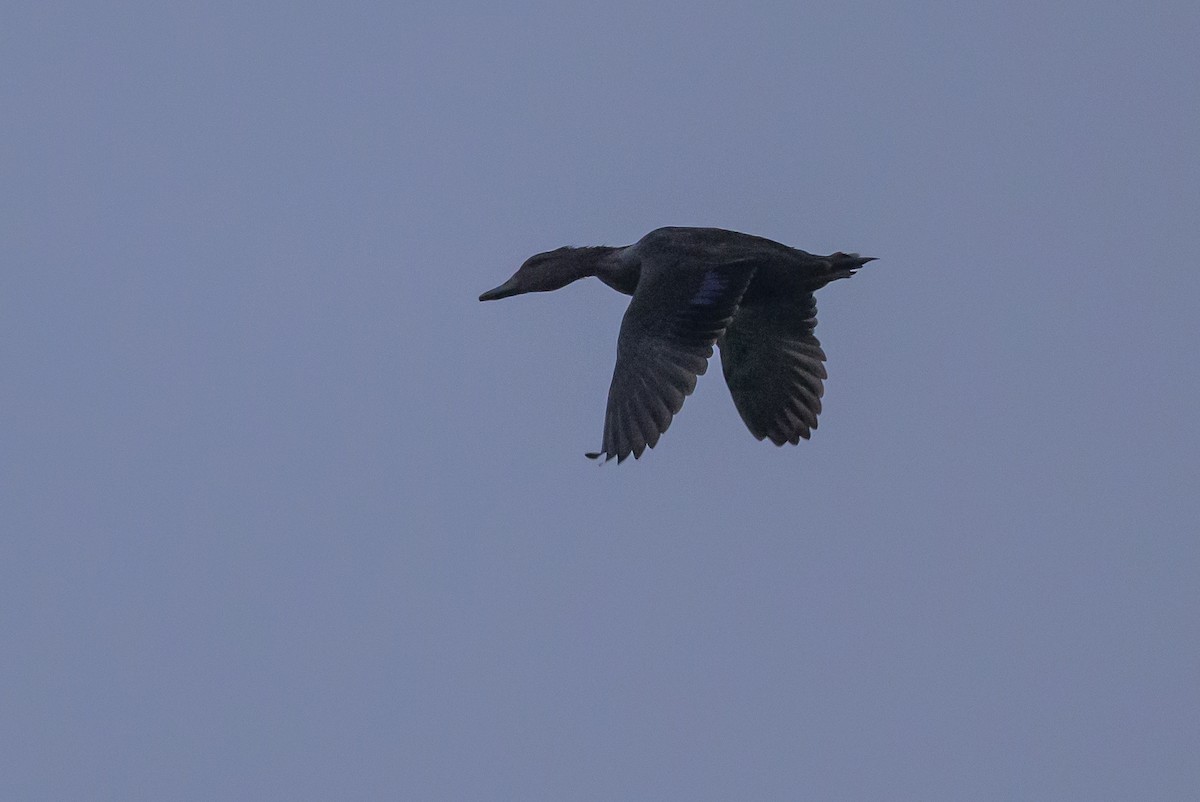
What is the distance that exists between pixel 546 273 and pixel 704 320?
2.70 m

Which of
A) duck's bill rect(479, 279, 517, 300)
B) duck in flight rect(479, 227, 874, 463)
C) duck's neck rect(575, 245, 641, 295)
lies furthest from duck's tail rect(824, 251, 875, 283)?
duck's bill rect(479, 279, 517, 300)

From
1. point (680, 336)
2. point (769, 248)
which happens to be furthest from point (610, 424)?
point (769, 248)

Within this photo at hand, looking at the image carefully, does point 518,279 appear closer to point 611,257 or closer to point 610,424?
point 611,257

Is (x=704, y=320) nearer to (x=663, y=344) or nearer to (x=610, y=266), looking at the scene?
(x=663, y=344)

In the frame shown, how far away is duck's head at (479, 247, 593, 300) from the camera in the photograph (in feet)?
73.2

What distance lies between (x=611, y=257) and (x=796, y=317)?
77.2 inches

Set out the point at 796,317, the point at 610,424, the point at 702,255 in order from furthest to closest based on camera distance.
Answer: the point at 796,317, the point at 702,255, the point at 610,424

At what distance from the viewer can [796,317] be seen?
22531 mm

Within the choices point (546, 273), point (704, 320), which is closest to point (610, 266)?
point (546, 273)

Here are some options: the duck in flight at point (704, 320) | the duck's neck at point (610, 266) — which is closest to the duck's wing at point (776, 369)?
the duck in flight at point (704, 320)

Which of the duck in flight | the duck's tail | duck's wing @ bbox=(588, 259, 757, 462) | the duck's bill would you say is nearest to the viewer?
duck's wing @ bbox=(588, 259, 757, 462)

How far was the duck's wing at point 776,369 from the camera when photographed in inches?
889

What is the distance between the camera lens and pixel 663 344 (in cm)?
2002

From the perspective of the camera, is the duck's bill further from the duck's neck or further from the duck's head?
the duck's neck
